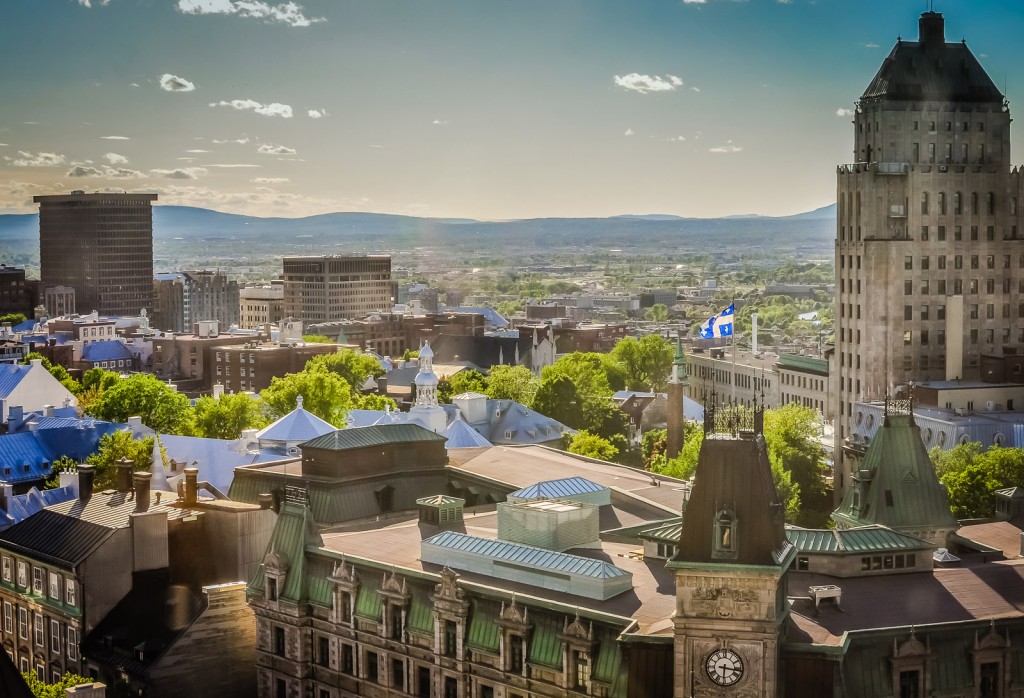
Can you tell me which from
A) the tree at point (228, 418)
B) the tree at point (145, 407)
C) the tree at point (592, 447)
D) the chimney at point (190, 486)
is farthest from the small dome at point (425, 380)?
the chimney at point (190, 486)

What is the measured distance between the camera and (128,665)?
7081 cm

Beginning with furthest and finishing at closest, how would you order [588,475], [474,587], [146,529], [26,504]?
[26,504], [588,475], [146,529], [474,587]

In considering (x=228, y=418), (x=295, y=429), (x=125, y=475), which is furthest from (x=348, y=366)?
(x=125, y=475)

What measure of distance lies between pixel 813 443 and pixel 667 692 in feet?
274

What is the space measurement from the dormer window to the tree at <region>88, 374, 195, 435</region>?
107m

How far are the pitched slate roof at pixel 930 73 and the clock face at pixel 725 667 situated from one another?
294ft

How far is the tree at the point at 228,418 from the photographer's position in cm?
14950

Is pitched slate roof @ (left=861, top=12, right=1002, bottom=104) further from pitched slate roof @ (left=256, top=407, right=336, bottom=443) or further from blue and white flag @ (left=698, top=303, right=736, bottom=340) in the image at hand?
pitched slate roof @ (left=256, top=407, right=336, bottom=443)

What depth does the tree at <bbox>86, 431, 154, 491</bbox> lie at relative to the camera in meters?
115

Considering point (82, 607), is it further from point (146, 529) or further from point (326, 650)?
point (326, 650)

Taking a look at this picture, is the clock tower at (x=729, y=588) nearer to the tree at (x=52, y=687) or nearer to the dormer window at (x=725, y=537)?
the dormer window at (x=725, y=537)

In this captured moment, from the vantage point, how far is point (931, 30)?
439 feet

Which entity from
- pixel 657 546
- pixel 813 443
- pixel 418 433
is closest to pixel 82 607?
pixel 418 433

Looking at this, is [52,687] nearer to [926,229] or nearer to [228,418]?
[228,418]
